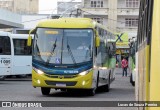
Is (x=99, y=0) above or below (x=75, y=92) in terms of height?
above

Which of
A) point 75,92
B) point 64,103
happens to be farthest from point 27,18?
point 64,103

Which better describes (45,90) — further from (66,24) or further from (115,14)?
(115,14)

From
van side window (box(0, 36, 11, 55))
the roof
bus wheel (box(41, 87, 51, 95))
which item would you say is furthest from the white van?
the roof

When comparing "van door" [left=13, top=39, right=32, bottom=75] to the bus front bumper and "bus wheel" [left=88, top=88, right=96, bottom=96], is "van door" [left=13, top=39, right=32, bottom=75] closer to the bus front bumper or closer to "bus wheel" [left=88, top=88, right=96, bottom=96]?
"bus wheel" [left=88, top=88, right=96, bottom=96]

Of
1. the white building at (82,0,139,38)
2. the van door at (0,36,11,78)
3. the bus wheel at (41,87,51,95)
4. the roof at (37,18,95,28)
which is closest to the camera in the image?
the roof at (37,18,95,28)

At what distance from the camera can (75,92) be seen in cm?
2389

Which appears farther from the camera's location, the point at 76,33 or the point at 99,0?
the point at 99,0

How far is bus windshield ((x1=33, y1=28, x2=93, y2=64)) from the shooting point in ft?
67.2

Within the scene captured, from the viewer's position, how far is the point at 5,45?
106 feet

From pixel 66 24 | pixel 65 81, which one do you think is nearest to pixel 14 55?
pixel 66 24

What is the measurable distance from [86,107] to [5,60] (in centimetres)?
1624

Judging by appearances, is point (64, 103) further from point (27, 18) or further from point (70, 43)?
point (27, 18)

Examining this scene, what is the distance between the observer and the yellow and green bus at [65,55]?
2030 centimetres

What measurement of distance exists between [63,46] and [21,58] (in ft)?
49.1
